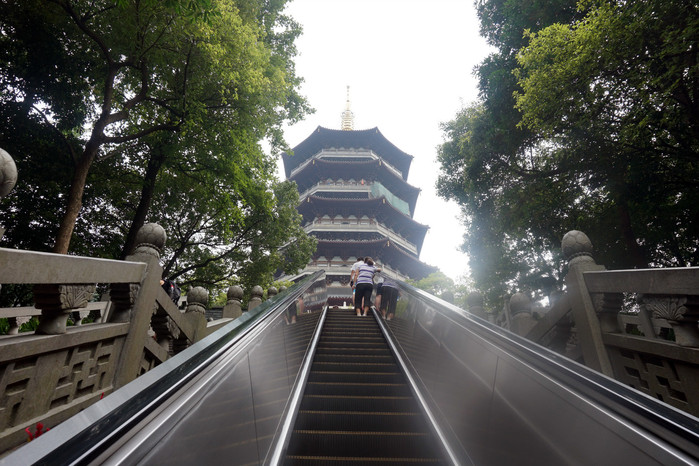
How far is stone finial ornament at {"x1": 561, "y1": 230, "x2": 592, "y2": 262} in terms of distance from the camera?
4.20 metres

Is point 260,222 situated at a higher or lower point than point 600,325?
higher

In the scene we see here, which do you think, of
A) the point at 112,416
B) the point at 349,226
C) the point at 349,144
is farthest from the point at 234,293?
the point at 349,144

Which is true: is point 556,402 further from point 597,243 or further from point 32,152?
point 32,152

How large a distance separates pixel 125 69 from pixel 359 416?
10.0m

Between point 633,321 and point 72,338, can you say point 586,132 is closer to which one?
point 633,321

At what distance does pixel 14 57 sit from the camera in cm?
720

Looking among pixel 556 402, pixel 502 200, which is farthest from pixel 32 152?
pixel 502 200

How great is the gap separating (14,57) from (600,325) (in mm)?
11535

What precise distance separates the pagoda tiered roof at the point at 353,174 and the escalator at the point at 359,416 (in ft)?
78.2

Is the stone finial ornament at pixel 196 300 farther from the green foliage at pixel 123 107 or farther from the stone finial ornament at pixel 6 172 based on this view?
the stone finial ornament at pixel 6 172

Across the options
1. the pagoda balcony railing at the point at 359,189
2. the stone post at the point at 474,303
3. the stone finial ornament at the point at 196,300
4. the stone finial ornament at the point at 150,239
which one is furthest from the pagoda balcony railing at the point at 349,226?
the stone finial ornament at the point at 150,239

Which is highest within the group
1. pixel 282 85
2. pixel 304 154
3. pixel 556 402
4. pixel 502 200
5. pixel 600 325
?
pixel 304 154

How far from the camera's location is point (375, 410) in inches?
122

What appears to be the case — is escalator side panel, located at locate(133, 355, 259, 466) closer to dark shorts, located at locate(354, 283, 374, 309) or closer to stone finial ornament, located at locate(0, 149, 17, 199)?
stone finial ornament, located at locate(0, 149, 17, 199)
